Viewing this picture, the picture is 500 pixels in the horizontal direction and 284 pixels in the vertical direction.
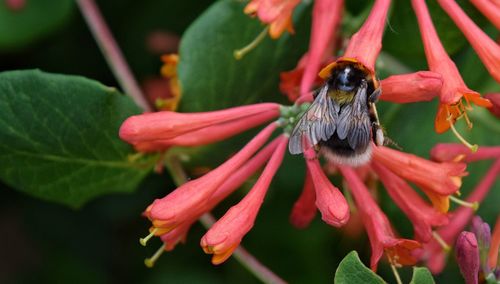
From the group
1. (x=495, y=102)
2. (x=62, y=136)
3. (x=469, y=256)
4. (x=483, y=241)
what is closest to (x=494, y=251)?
(x=483, y=241)

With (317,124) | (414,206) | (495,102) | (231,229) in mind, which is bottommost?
(414,206)

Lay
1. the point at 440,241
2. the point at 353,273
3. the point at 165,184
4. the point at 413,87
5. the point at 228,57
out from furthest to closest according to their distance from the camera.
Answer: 1. the point at 165,184
2. the point at 228,57
3. the point at 440,241
4. the point at 413,87
5. the point at 353,273

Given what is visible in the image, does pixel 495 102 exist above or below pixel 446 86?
below

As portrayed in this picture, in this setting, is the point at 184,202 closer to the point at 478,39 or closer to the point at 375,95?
the point at 375,95

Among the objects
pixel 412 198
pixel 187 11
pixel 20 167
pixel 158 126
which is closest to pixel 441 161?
pixel 412 198

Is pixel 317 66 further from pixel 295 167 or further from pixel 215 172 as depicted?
pixel 295 167

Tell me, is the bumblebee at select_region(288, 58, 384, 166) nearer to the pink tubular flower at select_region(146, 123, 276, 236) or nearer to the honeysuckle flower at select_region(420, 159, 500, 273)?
the pink tubular flower at select_region(146, 123, 276, 236)

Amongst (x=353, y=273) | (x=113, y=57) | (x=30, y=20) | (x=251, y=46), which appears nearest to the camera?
(x=353, y=273)
